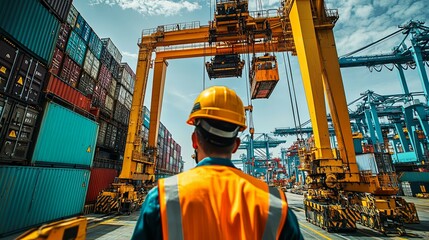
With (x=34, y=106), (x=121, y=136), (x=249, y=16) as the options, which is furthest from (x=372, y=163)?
(x=121, y=136)

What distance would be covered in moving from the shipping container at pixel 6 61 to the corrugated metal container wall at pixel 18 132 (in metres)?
0.66

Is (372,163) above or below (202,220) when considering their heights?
above

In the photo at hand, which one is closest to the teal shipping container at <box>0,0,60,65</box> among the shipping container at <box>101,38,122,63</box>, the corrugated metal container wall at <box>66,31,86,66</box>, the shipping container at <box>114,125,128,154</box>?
the corrugated metal container wall at <box>66,31,86,66</box>

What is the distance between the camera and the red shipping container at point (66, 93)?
30.3ft

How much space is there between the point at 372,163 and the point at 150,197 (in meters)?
13.5

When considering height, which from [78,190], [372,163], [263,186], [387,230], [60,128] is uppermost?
[60,128]

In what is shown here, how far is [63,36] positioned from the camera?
460 inches

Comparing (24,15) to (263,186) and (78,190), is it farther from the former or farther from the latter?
(263,186)

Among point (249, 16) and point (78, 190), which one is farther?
point (249, 16)

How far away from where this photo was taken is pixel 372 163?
10.7 meters

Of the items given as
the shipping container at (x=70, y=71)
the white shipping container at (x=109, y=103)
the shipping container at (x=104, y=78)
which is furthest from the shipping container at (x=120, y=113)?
the shipping container at (x=70, y=71)

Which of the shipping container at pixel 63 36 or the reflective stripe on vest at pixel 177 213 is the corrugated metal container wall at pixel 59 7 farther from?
the reflective stripe on vest at pixel 177 213

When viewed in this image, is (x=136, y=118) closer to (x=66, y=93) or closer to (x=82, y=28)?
(x=66, y=93)

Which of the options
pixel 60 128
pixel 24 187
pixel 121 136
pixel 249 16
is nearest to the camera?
pixel 24 187
